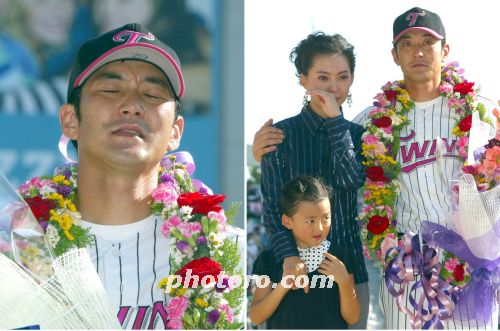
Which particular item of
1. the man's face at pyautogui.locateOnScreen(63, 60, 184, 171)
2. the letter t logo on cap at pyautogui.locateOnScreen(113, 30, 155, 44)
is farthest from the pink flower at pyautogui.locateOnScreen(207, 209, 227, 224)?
the letter t logo on cap at pyautogui.locateOnScreen(113, 30, 155, 44)

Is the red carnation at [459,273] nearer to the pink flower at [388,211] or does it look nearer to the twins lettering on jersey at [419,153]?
the pink flower at [388,211]

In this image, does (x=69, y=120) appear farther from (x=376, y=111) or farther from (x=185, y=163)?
(x=376, y=111)

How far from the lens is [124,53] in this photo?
3926 mm

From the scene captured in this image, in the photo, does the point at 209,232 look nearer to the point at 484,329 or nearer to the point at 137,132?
the point at 137,132

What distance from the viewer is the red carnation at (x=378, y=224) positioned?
15.8 feet

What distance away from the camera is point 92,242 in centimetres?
385

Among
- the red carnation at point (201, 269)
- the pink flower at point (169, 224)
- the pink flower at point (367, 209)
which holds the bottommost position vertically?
the red carnation at point (201, 269)

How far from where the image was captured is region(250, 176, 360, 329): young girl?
4.40m

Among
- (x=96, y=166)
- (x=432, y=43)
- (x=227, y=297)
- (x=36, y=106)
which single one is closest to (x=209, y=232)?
(x=227, y=297)

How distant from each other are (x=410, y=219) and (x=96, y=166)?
5.92 feet

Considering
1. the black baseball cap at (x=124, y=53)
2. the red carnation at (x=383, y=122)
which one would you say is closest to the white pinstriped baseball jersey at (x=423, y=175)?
the red carnation at (x=383, y=122)

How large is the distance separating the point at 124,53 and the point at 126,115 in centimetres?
28

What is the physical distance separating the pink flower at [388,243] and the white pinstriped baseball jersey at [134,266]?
1044 millimetres

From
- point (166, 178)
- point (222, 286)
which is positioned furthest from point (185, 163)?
point (222, 286)
